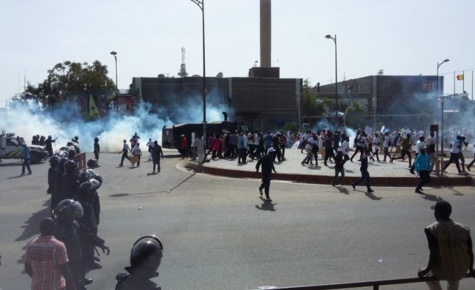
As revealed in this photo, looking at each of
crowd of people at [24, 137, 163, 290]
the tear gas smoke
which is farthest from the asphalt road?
the tear gas smoke

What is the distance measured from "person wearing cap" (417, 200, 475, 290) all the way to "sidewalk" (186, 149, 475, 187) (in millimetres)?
14129

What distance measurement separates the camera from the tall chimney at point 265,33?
76062 millimetres

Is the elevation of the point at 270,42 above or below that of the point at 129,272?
above

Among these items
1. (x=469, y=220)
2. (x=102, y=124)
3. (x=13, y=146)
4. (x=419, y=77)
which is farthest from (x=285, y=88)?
(x=469, y=220)

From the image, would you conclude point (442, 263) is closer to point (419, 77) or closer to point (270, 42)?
point (270, 42)

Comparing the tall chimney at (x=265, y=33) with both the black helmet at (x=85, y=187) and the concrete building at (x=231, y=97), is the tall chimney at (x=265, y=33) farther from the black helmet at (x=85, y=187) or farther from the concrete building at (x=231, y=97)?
the black helmet at (x=85, y=187)

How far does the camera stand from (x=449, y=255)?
5504mm

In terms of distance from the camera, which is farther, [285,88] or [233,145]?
[285,88]

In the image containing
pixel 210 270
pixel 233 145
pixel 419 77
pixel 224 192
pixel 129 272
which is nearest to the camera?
pixel 129 272

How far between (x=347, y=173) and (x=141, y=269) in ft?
61.1

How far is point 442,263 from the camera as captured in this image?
5.49m

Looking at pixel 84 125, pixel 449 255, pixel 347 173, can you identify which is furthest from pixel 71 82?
pixel 449 255

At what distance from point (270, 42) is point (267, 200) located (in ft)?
210

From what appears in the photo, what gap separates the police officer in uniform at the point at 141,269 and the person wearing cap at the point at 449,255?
117 inches
